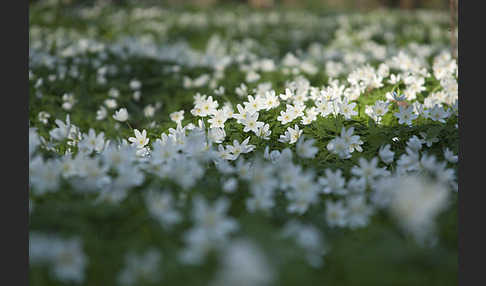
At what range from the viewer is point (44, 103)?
4.65 meters

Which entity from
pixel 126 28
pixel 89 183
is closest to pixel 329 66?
pixel 89 183

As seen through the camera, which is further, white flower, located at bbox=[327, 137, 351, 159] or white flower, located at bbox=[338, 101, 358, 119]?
white flower, located at bbox=[338, 101, 358, 119]

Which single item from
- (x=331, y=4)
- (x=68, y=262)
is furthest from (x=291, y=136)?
(x=331, y=4)

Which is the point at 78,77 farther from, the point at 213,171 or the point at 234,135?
the point at 213,171

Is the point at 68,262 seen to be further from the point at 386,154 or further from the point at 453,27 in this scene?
the point at 453,27

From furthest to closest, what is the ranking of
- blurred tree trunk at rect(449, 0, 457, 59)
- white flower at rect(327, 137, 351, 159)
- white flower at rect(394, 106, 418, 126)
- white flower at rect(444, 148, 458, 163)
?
blurred tree trunk at rect(449, 0, 457, 59) < white flower at rect(394, 106, 418, 126) < white flower at rect(444, 148, 458, 163) < white flower at rect(327, 137, 351, 159)

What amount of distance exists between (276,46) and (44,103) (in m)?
4.22

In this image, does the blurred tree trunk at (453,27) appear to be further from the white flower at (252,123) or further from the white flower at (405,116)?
the white flower at (252,123)

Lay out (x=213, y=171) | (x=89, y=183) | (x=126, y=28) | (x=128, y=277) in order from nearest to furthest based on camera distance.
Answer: (x=128, y=277) < (x=89, y=183) < (x=213, y=171) < (x=126, y=28)

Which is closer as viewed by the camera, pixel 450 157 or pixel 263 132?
pixel 450 157

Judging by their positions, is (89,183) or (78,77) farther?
(78,77)

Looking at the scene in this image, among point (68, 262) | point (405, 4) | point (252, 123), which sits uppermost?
point (405, 4)

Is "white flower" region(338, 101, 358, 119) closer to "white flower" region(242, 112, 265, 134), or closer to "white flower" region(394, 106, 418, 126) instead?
"white flower" region(394, 106, 418, 126)

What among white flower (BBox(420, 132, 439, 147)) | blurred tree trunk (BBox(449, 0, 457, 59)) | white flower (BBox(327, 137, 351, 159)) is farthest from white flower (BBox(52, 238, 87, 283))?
blurred tree trunk (BBox(449, 0, 457, 59))
